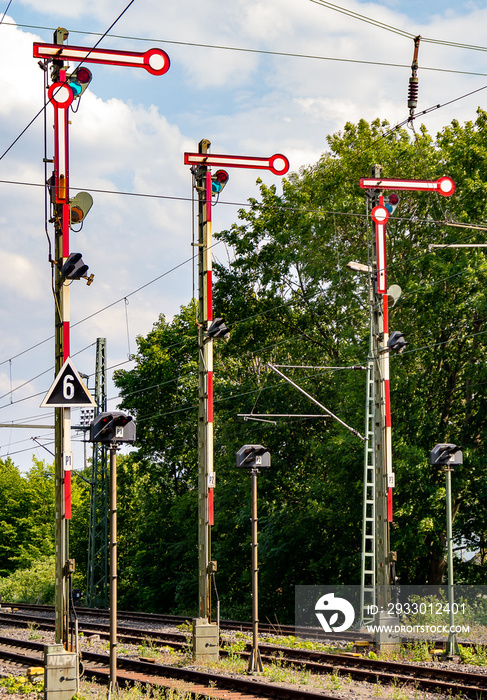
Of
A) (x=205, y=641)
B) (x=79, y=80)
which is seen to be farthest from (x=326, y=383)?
(x=79, y=80)

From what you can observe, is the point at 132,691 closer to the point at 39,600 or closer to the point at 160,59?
the point at 160,59

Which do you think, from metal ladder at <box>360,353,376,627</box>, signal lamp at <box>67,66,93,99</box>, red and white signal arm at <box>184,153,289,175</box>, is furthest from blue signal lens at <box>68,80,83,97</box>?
metal ladder at <box>360,353,376,627</box>

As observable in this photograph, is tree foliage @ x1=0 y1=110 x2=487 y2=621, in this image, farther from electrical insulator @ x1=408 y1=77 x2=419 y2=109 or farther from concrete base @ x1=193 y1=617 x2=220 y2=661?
concrete base @ x1=193 y1=617 x2=220 y2=661

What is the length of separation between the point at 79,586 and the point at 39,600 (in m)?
5.51

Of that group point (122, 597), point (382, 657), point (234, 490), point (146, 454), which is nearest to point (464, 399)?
point (234, 490)

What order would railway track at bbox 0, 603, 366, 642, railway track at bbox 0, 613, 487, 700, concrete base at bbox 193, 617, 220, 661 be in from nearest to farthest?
railway track at bbox 0, 613, 487, 700, concrete base at bbox 193, 617, 220, 661, railway track at bbox 0, 603, 366, 642

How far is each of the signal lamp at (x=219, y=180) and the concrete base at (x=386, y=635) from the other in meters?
9.10

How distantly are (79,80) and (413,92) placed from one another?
6.28m

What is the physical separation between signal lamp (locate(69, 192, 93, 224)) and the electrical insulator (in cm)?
649

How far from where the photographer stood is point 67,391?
11680 mm

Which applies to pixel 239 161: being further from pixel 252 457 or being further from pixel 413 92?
pixel 252 457

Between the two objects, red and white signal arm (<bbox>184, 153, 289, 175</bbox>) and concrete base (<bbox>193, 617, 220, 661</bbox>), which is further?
red and white signal arm (<bbox>184, 153, 289, 175</bbox>)

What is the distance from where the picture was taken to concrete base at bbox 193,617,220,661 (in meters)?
16.0

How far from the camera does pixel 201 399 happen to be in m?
17.3
